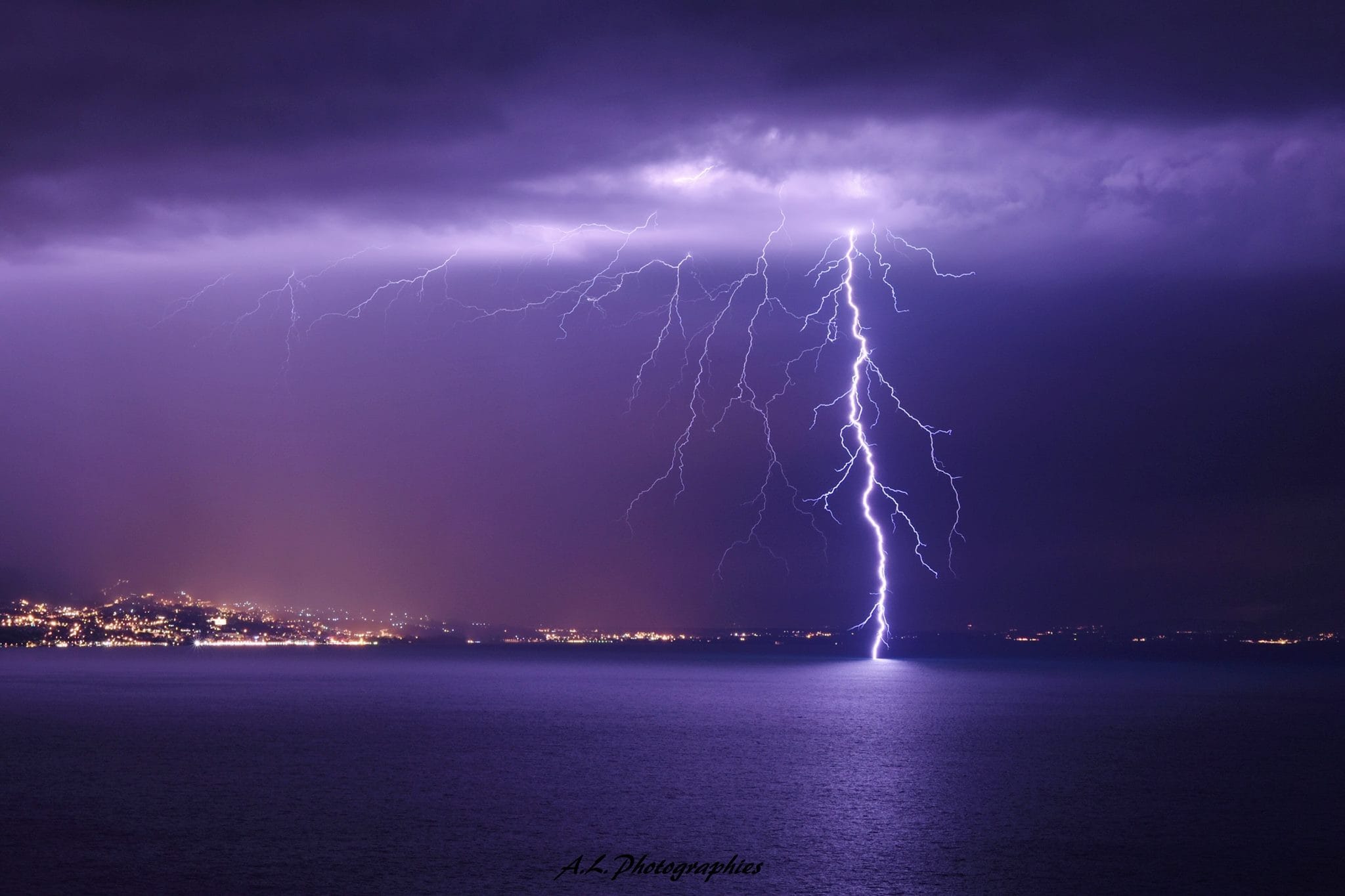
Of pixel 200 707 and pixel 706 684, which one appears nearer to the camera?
pixel 200 707

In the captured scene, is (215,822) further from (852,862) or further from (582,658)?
(582,658)

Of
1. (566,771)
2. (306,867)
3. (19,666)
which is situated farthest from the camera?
(19,666)

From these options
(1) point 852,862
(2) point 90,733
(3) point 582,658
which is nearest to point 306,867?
(1) point 852,862

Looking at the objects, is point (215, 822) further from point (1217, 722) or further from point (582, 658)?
point (582, 658)

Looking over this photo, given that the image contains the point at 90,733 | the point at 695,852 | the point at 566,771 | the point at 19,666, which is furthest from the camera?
the point at 19,666

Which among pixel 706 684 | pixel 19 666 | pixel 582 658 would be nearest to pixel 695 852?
pixel 706 684

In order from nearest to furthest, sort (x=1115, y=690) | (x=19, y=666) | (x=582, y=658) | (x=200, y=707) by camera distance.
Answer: (x=200, y=707), (x=1115, y=690), (x=19, y=666), (x=582, y=658)
